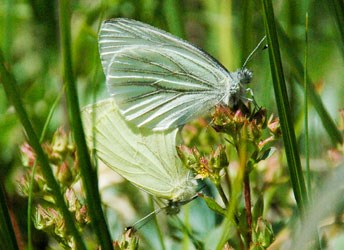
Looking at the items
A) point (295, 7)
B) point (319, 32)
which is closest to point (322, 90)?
point (295, 7)

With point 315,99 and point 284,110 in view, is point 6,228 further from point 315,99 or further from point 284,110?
point 315,99

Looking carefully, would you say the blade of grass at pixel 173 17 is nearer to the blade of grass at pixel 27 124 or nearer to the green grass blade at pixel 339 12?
the green grass blade at pixel 339 12

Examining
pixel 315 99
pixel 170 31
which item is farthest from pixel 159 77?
pixel 315 99

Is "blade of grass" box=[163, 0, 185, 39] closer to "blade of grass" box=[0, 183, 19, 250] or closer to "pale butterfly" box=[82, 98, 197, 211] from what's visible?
"pale butterfly" box=[82, 98, 197, 211]

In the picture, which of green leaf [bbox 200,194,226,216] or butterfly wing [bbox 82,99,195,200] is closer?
green leaf [bbox 200,194,226,216]

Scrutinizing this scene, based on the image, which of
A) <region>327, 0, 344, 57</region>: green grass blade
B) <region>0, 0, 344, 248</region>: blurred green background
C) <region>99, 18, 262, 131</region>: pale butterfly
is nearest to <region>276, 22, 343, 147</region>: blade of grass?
<region>0, 0, 344, 248</region>: blurred green background

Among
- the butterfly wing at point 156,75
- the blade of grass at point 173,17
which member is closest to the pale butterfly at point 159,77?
the butterfly wing at point 156,75

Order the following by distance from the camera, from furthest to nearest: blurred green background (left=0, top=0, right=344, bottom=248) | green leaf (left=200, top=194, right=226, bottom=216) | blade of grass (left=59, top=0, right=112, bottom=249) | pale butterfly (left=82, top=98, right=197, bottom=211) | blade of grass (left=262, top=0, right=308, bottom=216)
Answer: blurred green background (left=0, top=0, right=344, bottom=248) < pale butterfly (left=82, top=98, right=197, bottom=211) < green leaf (left=200, top=194, right=226, bottom=216) < blade of grass (left=262, top=0, right=308, bottom=216) < blade of grass (left=59, top=0, right=112, bottom=249)
